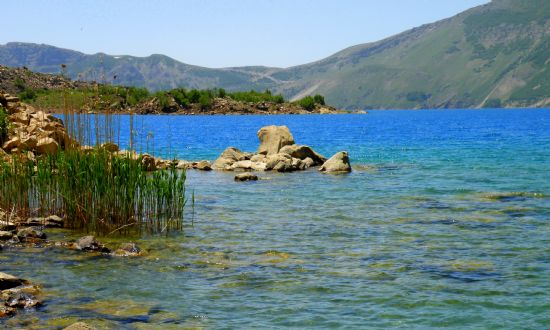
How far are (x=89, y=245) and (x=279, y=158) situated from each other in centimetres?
2480

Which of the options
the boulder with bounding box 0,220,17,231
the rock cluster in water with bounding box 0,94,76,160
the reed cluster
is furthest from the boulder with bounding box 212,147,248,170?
the boulder with bounding box 0,220,17,231

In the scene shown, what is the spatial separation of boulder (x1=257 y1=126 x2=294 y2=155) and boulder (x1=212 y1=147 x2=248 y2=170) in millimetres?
1728

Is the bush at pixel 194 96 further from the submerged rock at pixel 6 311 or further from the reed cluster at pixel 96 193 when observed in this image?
the submerged rock at pixel 6 311

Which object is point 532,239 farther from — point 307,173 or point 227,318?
point 307,173

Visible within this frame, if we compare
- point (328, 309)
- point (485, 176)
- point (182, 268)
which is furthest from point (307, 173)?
point (328, 309)

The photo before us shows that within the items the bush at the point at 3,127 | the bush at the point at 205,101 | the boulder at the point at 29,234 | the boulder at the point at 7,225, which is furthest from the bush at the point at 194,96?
the boulder at the point at 29,234

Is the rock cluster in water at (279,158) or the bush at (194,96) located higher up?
the bush at (194,96)

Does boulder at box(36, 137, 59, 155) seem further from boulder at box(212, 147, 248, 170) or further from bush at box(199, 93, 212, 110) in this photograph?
bush at box(199, 93, 212, 110)

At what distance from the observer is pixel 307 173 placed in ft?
125

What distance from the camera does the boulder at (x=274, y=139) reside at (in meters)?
44.6

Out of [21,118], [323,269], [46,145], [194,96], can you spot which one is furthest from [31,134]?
[194,96]

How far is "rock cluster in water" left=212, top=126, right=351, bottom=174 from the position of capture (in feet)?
128

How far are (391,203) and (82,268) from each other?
14.5 meters

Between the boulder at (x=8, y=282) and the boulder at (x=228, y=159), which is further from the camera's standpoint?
the boulder at (x=228, y=159)
